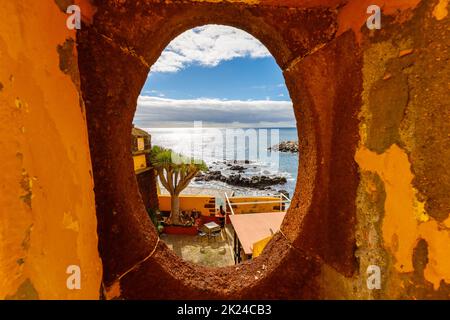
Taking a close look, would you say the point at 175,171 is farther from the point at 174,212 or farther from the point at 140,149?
the point at 140,149

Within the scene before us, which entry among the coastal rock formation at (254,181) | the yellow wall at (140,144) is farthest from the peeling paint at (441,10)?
the coastal rock formation at (254,181)

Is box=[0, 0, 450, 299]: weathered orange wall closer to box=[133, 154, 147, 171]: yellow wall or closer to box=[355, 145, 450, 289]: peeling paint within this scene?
box=[355, 145, 450, 289]: peeling paint

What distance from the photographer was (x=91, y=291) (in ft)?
3.88

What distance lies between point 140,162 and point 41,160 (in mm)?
12518

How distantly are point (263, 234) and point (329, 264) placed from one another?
5.09 m

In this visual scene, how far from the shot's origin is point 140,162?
508 inches

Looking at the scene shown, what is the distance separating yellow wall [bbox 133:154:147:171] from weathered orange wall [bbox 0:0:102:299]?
11.8 meters

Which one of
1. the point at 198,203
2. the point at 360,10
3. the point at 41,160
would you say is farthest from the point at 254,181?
the point at 41,160

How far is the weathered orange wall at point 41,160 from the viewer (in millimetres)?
764

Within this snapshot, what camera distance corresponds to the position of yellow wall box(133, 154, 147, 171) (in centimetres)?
1246

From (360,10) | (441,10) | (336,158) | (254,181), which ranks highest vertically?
(360,10)

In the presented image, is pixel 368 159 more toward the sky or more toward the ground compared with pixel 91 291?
more toward the sky
